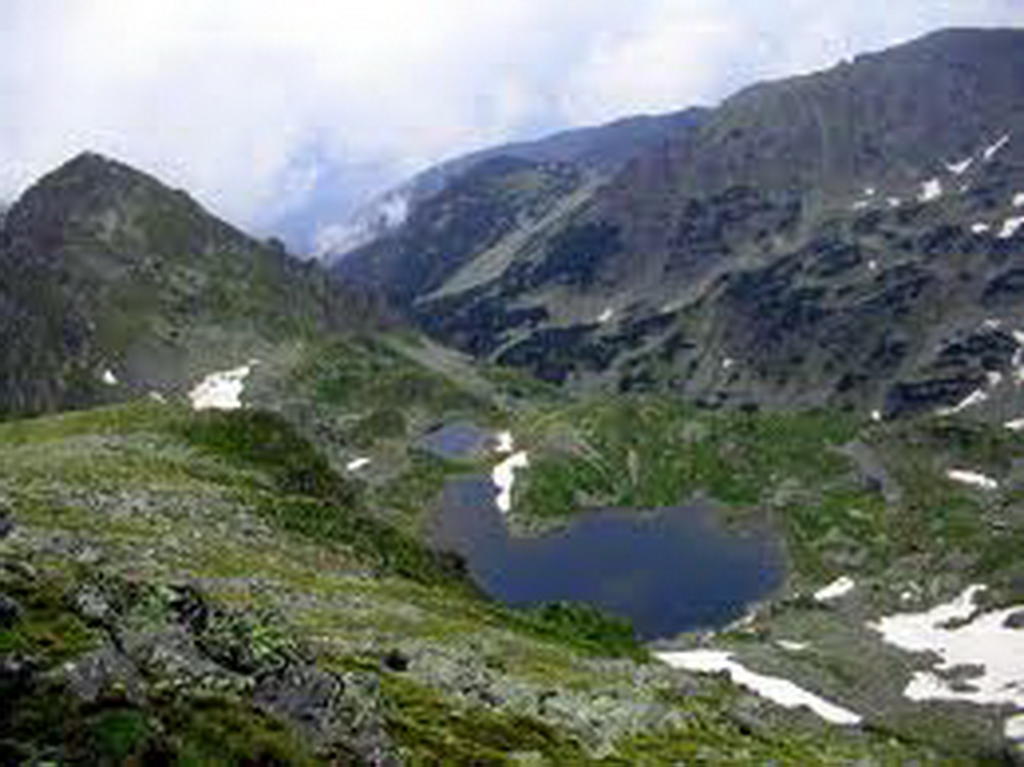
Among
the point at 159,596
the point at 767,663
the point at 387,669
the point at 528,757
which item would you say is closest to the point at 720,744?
the point at 387,669

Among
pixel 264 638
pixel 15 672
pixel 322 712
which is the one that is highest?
pixel 264 638

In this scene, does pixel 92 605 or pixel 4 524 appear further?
pixel 4 524

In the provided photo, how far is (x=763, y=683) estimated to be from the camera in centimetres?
17350

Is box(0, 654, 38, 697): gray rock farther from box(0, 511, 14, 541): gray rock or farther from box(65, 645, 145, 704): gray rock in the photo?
box(0, 511, 14, 541): gray rock

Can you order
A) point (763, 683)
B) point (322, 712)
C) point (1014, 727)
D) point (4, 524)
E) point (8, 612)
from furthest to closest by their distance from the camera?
point (763, 683)
point (1014, 727)
point (4, 524)
point (322, 712)
point (8, 612)

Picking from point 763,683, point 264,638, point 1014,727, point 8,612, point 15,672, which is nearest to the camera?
point 15,672

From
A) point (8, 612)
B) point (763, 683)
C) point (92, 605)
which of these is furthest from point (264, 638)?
point (763, 683)

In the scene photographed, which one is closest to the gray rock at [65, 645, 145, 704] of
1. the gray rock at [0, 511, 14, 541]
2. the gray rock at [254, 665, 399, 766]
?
the gray rock at [254, 665, 399, 766]

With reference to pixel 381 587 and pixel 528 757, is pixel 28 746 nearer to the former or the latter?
pixel 528 757

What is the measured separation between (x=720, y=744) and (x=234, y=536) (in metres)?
47.2

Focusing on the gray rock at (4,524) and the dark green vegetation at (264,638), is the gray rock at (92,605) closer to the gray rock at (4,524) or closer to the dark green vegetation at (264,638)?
the dark green vegetation at (264,638)

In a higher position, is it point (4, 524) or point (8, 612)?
point (4, 524)

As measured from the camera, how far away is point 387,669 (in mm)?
79938

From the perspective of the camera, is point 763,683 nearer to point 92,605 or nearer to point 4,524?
point 4,524
